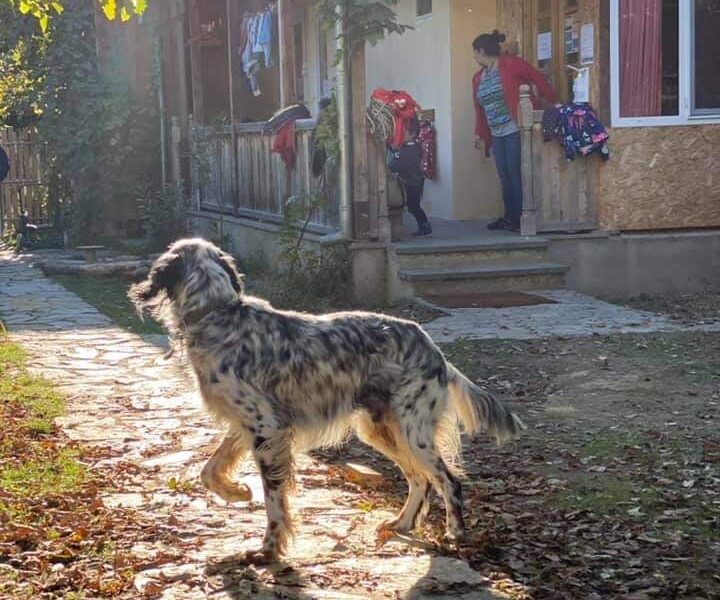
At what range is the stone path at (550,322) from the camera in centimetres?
984

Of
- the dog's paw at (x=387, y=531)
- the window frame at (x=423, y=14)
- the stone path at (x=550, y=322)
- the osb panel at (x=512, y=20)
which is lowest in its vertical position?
the dog's paw at (x=387, y=531)

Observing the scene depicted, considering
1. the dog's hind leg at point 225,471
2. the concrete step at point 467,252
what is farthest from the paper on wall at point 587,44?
the dog's hind leg at point 225,471

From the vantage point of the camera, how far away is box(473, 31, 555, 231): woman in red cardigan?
12.5 metres

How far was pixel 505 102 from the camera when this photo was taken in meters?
12.5

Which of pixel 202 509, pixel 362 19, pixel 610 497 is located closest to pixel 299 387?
pixel 202 509

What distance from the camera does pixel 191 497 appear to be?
5926 millimetres

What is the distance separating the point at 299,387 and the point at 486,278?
674 centimetres

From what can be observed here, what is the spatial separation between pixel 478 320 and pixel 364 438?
4921 millimetres

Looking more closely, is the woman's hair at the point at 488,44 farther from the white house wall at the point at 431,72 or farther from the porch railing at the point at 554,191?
the white house wall at the point at 431,72

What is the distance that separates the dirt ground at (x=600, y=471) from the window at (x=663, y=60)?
129 inches

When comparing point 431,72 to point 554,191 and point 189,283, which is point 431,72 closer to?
point 554,191

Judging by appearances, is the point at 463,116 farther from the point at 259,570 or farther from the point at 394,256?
the point at 259,570

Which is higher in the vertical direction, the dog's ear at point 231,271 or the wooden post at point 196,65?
the wooden post at point 196,65

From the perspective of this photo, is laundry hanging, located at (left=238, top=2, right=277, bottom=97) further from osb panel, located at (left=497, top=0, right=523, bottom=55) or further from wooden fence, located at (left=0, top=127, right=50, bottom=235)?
wooden fence, located at (left=0, top=127, right=50, bottom=235)
